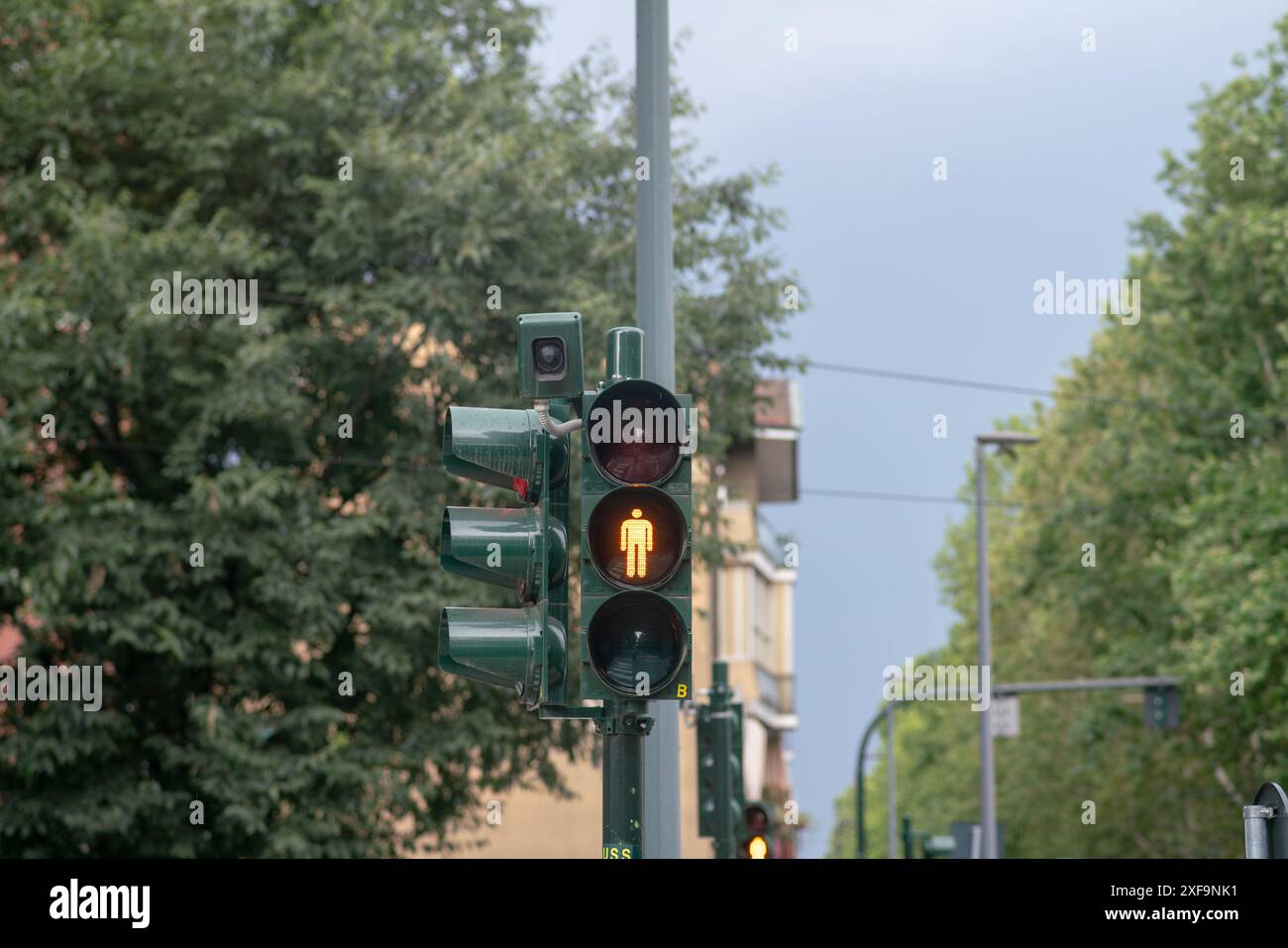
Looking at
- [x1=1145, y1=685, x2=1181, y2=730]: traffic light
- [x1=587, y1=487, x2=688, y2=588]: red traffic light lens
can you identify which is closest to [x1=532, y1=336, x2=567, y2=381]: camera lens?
[x1=587, y1=487, x2=688, y2=588]: red traffic light lens

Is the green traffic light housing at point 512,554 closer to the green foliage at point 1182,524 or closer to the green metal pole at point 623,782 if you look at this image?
the green metal pole at point 623,782

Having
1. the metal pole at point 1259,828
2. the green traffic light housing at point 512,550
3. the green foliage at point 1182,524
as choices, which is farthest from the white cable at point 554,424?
the green foliage at point 1182,524

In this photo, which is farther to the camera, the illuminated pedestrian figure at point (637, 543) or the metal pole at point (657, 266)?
the metal pole at point (657, 266)

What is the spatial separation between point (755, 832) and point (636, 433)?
13673 mm

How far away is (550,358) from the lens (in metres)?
6.97

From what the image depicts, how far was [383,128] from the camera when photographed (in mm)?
18781

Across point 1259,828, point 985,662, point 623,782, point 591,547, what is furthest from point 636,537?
point 985,662

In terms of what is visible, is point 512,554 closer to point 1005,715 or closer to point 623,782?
point 623,782

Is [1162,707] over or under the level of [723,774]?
over

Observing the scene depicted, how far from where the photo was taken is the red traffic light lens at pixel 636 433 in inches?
254

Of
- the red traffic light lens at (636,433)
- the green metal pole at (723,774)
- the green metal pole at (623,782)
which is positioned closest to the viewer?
the red traffic light lens at (636,433)

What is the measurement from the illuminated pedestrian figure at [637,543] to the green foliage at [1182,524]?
18506mm
